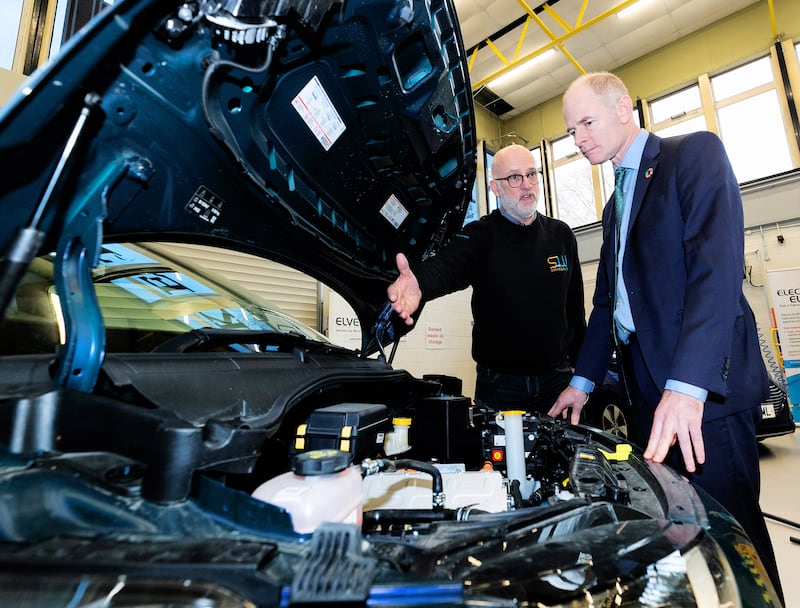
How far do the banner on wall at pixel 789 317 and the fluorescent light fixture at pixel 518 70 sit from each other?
178 inches

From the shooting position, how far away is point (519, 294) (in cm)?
221

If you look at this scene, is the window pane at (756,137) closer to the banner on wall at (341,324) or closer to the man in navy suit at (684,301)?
the banner on wall at (341,324)

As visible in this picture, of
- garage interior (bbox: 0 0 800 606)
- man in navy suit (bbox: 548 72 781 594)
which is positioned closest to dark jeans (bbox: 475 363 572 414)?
man in navy suit (bbox: 548 72 781 594)

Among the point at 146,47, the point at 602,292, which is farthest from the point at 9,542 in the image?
the point at 602,292

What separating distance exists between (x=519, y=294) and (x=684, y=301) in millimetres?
990

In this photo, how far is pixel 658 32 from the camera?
6.63 meters

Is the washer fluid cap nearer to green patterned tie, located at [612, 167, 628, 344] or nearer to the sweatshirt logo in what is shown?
green patterned tie, located at [612, 167, 628, 344]

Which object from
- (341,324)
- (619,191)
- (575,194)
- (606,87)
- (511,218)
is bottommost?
(341,324)

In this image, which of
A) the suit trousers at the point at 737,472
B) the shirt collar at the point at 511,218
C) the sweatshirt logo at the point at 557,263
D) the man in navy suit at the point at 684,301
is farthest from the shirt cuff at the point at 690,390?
the shirt collar at the point at 511,218

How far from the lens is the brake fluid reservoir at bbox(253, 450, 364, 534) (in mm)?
628

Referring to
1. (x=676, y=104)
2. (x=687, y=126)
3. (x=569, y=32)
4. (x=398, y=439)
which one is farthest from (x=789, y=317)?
(x=398, y=439)

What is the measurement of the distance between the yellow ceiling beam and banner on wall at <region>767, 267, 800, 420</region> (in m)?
3.96

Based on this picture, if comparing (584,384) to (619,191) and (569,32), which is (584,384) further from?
(569,32)

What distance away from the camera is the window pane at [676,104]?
22.1 feet
